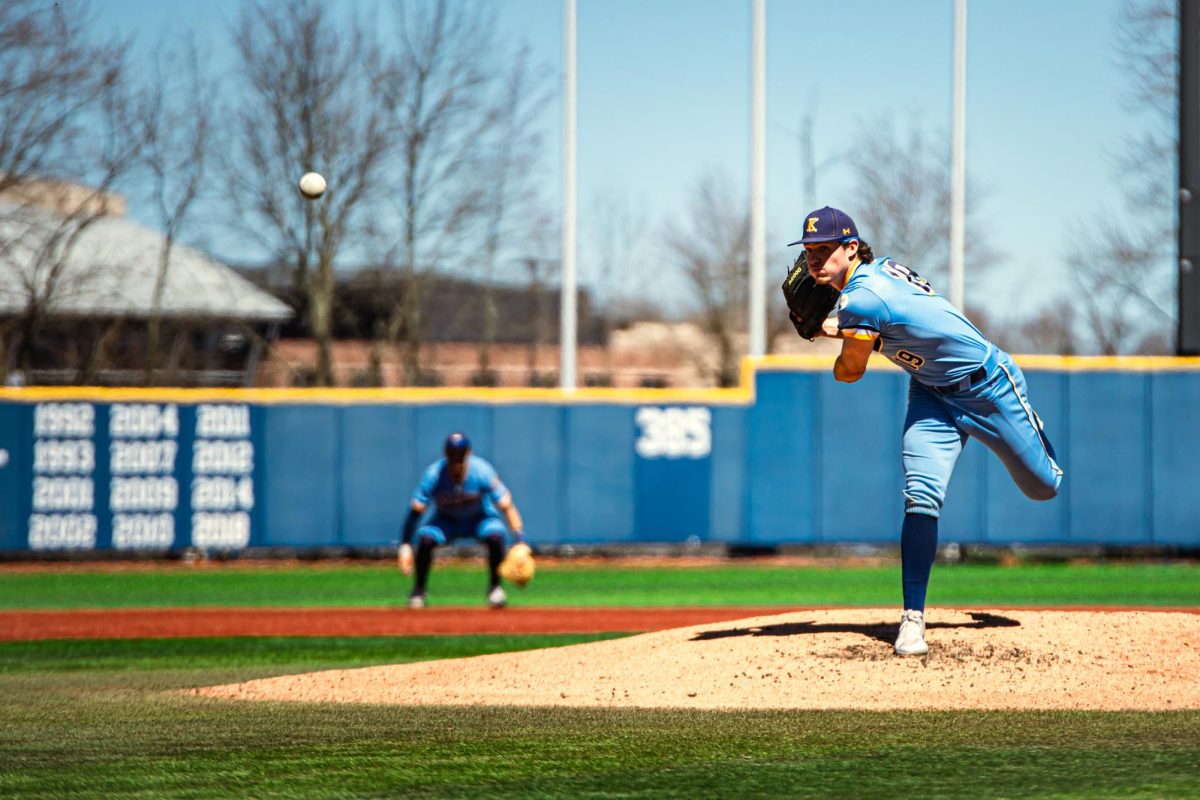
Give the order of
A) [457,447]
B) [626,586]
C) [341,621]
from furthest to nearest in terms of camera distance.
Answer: [626,586] < [457,447] < [341,621]

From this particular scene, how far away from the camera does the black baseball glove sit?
6.56 meters

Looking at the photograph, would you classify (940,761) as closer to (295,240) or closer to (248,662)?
(248,662)

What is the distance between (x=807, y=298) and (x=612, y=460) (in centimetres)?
1191

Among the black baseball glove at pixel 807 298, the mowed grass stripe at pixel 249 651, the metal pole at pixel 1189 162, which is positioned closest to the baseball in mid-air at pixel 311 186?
the mowed grass stripe at pixel 249 651

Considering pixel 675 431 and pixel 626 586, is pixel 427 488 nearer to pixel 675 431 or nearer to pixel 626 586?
pixel 626 586

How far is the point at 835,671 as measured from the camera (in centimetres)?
→ 627

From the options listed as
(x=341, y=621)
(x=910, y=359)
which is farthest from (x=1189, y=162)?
(x=910, y=359)

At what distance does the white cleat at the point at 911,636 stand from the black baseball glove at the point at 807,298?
1271mm

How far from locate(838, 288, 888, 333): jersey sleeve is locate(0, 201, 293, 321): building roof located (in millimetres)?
19085

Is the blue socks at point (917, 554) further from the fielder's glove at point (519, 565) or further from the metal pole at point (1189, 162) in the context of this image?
the metal pole at point (1189, 162)

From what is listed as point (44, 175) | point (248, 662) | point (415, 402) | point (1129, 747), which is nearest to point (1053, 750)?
point (1129, 747)

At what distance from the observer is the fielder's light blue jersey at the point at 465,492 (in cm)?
1194

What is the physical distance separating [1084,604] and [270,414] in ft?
33.2

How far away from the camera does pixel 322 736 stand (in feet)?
16.6
